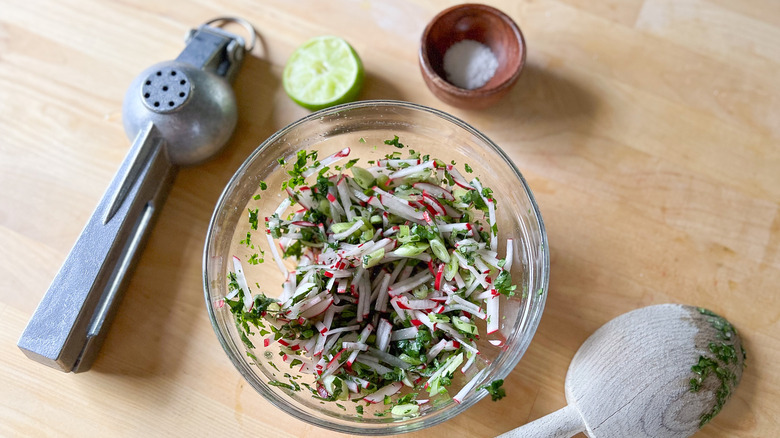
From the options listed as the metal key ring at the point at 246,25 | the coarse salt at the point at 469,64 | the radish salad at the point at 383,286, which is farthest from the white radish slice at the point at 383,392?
the metal key ring at the point at 246,25

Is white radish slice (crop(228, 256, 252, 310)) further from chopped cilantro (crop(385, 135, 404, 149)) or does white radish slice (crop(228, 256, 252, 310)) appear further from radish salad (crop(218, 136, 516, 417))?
chopped cilantro (crop(385, 135, 404, 149))

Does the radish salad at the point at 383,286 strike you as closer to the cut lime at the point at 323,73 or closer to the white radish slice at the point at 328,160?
the white radish slice at the point at 328,160

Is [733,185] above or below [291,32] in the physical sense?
below

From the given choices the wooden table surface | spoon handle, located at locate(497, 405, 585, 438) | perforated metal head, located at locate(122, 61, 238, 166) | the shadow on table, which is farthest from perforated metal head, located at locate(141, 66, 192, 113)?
spoon handle, located at locate(497, 405, 585, 438)

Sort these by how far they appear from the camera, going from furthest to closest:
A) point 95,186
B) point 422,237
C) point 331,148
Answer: point 95,186, point 331,148, point 422,237

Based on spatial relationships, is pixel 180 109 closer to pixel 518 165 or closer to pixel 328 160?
pixel 328 160

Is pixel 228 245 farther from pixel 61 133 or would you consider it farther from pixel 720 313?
pixel 720 313

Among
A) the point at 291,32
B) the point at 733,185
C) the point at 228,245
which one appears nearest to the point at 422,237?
the point at 228,245
